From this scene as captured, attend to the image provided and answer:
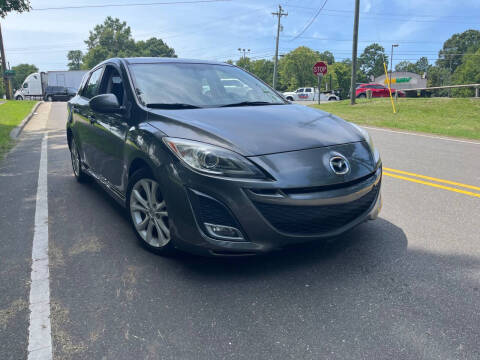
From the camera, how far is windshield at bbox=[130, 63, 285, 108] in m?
3.83

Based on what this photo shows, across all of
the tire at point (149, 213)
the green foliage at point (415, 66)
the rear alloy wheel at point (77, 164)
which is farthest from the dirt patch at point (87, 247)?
the green foliage at point (415, 66)

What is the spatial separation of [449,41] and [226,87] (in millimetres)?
147615

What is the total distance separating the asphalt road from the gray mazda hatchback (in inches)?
11.6

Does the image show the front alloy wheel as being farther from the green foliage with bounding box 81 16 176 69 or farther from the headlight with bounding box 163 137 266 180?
the green foliage with bounding box 81 16 176 69

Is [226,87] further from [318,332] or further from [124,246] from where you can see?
[318,332]

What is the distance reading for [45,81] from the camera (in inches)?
1896

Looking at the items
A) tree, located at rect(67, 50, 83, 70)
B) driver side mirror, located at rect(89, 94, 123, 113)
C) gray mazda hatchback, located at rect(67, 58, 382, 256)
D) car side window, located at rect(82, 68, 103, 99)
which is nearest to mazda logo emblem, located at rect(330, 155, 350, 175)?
gray mazda hatchback, located at rect(67, 58, 382, 256)

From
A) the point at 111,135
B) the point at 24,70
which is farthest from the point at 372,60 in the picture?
the point at 111,135

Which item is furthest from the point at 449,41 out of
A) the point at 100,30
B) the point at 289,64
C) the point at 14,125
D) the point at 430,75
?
the point at 14,125

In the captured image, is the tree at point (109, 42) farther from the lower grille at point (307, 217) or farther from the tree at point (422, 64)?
the tree at point (422, 64)

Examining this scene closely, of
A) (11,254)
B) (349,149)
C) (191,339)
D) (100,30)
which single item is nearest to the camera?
(191,339)

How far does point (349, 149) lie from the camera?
3.23 m

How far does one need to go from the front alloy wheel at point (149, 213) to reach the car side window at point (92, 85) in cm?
197

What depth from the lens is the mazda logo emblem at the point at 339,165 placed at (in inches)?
116
